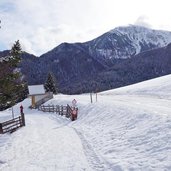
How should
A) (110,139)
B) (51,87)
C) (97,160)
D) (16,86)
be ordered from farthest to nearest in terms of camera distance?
(51,87)
(16,86)
(110,139)
(97,160)

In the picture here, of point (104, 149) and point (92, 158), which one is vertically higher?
point (104, 149)

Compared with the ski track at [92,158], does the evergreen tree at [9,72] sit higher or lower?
higher

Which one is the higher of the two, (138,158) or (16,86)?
(16,86)

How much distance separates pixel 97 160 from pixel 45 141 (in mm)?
9428

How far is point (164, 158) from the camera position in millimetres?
15492

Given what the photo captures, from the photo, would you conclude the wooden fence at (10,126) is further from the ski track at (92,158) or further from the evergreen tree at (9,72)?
the ski track at (92,158)

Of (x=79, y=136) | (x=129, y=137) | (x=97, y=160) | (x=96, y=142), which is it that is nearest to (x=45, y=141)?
(x=79, y=136)

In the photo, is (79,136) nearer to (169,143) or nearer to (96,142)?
(96,142)

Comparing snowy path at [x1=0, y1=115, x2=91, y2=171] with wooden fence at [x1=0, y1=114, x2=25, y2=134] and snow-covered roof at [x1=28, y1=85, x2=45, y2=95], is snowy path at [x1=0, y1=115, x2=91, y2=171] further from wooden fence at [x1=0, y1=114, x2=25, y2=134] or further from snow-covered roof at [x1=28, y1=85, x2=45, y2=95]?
snow-covered roof at [x1=28, y1=85, x2=45, y2=95]

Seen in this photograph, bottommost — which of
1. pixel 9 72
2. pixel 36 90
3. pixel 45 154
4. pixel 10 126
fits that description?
pixel 45 154

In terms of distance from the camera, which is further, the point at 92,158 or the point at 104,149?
the point at 104,149

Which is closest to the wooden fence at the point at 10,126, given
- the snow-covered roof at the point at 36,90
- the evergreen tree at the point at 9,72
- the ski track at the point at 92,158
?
the evergreen tree at the point at 9,72

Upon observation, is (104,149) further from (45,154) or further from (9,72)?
(9,72)

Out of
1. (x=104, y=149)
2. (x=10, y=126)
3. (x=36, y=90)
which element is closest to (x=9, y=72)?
(x=10, y=126)
